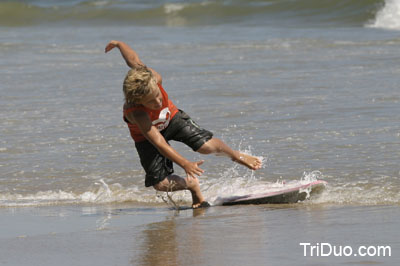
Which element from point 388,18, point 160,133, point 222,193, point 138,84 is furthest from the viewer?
point 388,18

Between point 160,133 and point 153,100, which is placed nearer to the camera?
point 153,100

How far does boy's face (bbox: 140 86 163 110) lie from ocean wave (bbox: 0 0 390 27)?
14.3m

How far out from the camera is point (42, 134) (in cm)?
871

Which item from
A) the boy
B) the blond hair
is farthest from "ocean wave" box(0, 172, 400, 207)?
the blond hair

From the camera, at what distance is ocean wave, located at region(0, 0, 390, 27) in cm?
2042

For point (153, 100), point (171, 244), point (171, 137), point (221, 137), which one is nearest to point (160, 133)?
point (171, 137)

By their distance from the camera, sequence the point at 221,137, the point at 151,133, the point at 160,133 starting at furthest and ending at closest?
the point at 221,137, the point at 160,133, the point at 151,133

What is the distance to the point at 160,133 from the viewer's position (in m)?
5.78

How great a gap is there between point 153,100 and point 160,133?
48cm

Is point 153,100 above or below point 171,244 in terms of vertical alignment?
above

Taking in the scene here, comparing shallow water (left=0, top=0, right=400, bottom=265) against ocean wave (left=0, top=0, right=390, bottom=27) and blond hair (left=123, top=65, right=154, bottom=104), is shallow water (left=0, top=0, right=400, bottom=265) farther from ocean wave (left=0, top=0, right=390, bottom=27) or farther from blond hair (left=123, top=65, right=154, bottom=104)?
ocean wave (left=0, top=0, right=390, bottom=27)

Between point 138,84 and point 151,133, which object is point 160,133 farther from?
point 138,84

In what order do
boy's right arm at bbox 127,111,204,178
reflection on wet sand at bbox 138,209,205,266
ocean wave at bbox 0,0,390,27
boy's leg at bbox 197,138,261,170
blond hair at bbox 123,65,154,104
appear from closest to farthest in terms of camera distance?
reflection on wet sand at bbox 138,209,205,266 → blond hair at bbox 123,65,154,104 → boy's right arm at bbox 127,111,204,178 → boy's leg at bbox 197,138,261,170 → ocean wave at bbox 0,0,390,27

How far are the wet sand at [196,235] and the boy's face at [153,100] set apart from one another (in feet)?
2.60
